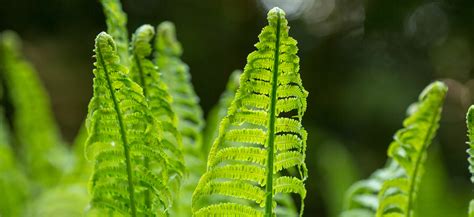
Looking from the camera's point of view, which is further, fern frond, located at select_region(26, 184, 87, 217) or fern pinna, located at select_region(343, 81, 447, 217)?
fern frond, located at select_region(26, 184, 87, 217)

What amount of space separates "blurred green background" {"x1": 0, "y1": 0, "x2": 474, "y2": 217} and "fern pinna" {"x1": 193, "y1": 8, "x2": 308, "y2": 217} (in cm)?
A: 338

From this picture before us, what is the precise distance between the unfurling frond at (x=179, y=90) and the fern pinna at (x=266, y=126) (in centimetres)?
36

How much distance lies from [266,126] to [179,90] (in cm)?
46

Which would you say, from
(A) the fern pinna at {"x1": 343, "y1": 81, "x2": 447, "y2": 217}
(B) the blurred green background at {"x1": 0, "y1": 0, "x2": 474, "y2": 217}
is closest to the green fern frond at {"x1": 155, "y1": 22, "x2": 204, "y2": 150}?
(A) the fern pinna at {"x1": 343, "y1": 81, "x2": 447, "y2": 217}

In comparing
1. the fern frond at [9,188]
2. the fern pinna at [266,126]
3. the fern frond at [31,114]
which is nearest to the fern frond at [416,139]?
the fern pinna at [266,126]

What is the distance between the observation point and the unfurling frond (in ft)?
3.49

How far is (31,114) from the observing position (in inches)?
65.7

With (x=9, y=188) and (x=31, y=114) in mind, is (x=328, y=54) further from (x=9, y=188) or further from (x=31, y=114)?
(x=9, y=188)

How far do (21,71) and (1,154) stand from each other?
222 millimetres

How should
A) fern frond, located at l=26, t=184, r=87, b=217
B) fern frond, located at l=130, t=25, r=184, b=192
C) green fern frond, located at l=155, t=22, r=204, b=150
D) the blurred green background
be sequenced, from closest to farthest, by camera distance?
fern frond, located at l=130, t=25, r=184, b=192, green fern frond, located at l=155, t=22, r=204, b=150, fern frond, located at l=26, t=184, r=87, b=217, the blurred green background

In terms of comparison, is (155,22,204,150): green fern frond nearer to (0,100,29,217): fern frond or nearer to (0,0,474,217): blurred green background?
(0,100,29,217): fern frond

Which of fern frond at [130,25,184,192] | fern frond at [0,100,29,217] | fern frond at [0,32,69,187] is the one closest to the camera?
fern frond at [130,25,184,192]

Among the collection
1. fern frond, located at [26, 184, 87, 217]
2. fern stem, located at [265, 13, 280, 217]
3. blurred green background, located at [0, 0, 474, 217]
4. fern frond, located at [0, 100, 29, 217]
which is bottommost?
fern stem, located at [265, 13, 280, 217]

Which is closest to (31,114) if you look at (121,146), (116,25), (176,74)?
(176,74)
